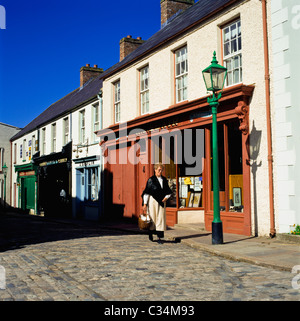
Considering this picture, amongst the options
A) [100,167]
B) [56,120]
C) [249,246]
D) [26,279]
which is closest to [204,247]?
[249,246]

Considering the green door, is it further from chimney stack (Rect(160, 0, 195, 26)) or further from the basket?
the basket

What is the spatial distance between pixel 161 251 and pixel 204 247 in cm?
98

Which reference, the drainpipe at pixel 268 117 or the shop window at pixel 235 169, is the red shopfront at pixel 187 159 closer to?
the shop window at pixel 235 169

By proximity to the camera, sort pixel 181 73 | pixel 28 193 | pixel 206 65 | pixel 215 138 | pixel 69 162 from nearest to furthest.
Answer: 1. pixel 215 138
2. pixel 206 65
3. pixel 181 73
4. pixel 69 162
5. pixel 28 193

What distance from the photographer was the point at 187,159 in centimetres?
1342

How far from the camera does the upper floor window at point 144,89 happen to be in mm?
15555

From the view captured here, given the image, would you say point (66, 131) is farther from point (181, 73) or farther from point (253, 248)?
point (253, 248)

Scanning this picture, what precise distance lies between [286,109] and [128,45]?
42.7 ft

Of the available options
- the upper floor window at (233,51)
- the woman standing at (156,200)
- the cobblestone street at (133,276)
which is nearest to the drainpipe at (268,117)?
the upper floor window at (233,51)

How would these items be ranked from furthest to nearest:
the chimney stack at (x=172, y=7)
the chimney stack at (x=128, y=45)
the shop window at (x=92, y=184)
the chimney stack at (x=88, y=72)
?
the chimney stack at (x=88, y=72)
the chimney stack at (x=128, y=45)
the shop window at (x=92, y=184)
the chimney stack at (x=172, y=7)

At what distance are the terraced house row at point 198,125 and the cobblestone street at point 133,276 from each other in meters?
2.74

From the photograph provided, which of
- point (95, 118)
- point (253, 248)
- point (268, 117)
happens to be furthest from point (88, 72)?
point (253, 248)

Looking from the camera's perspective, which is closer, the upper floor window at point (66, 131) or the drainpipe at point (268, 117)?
the drainpipe at point (268, 117)
